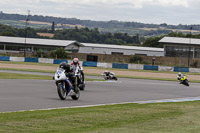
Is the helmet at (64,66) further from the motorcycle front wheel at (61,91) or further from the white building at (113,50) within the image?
the white building at (113,50)

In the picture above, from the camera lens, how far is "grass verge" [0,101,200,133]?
9.45 metres

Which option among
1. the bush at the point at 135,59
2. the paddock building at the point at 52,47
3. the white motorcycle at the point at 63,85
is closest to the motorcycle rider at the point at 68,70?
the white motorcycle at the point at 63,85

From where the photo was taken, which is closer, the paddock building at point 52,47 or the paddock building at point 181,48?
the paddock building at point 181,48

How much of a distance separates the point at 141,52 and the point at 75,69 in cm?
9412

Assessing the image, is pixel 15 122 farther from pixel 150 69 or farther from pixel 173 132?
pixel 150 69

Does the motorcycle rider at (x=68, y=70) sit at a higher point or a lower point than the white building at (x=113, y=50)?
higher

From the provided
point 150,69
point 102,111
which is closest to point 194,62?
point 150,69

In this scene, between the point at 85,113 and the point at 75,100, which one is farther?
the point at 75,100

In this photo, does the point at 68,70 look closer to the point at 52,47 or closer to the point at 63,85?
the point at 63,85

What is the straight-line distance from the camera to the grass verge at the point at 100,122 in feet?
31.0

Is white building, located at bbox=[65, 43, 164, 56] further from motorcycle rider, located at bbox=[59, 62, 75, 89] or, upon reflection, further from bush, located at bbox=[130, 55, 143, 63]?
motorcycle rider, located at bbox=[59, 62, 75, 89]

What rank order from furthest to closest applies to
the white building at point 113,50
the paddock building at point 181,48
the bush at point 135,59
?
the white building at point 113,50 → the paddock building at point 181,48 → the bush at point 135,59

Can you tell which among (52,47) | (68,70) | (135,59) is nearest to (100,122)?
(68,70)

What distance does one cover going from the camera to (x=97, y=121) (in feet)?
35.4
